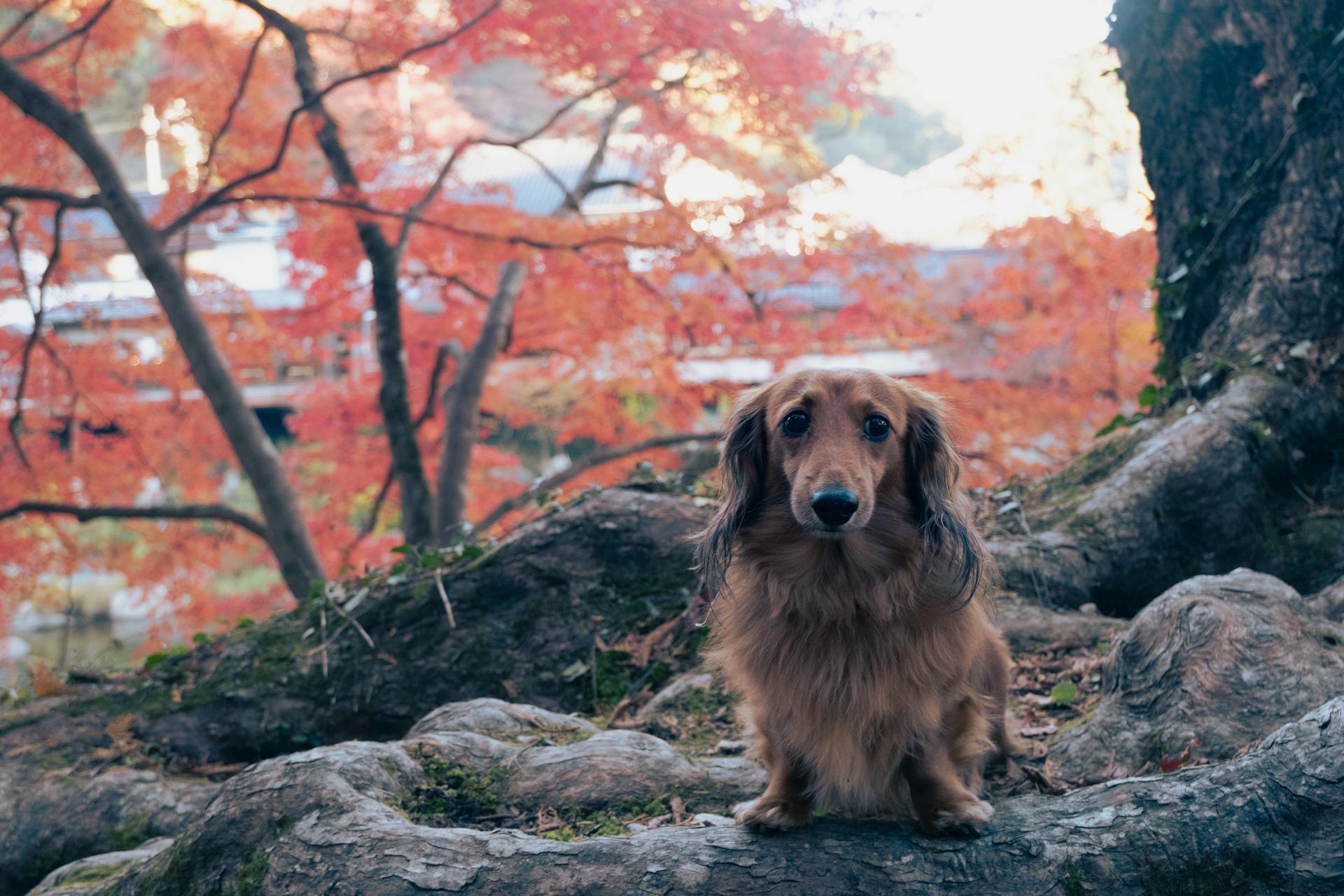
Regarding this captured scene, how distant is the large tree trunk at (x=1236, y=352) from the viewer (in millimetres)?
4020

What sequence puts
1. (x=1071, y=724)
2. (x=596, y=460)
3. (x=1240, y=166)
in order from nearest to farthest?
(x=1071, y=724) < (x=1240, y=166) < (x=596, y=460)

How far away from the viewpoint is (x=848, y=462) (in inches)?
89.2

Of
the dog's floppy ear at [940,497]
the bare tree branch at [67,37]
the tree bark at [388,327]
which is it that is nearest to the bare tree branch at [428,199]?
the tree bark at [388,327]

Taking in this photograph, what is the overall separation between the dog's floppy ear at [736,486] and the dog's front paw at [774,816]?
0.54 metres

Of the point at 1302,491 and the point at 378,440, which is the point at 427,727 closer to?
the point at 1302,491

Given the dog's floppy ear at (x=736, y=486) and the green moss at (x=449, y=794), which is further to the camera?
the green moss at (x=449, y=794)

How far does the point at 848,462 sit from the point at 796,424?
18cm

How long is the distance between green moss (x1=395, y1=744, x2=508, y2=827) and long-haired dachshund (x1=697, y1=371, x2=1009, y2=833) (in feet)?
2.59

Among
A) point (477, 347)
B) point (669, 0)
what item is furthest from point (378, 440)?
point (669, 0)

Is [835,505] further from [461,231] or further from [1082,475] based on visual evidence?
[461,231]

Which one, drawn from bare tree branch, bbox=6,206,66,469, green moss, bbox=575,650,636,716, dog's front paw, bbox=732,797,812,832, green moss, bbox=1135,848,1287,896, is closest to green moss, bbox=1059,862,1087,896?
green moss, bbox=1135,848,1287,896

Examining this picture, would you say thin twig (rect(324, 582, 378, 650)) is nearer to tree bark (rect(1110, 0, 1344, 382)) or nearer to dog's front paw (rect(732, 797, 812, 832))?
dog's front paw (rect(732, 797, 812, 832))

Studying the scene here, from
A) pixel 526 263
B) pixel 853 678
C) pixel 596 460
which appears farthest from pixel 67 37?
pixel 853 678

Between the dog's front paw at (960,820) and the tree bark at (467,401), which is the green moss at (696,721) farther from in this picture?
the tree bark at (467,401)
